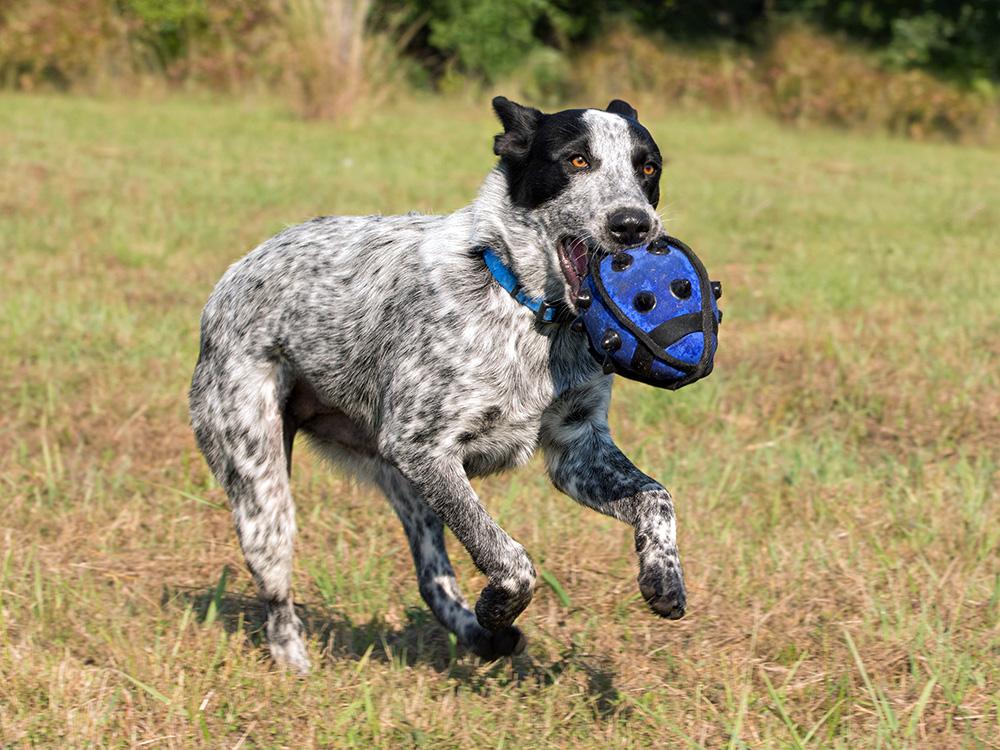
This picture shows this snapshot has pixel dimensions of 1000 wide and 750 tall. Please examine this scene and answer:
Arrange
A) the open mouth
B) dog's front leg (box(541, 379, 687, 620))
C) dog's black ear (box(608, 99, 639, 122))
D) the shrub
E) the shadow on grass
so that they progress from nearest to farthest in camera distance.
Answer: dog's front leg (box(541, 379, 687, 620)), the open mouth, the shadow on grass, dog's black ear (box(608, 99, 639, 122)), the shrub

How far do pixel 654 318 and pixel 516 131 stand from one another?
34.9 inches

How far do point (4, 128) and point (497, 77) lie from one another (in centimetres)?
1127

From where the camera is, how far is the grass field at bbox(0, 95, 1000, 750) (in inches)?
138

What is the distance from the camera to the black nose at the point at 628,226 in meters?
3.55

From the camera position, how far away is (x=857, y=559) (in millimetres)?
4500

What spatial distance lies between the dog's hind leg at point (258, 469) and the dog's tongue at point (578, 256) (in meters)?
1.06

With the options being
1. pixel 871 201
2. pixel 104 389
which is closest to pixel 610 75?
pixel 871 201

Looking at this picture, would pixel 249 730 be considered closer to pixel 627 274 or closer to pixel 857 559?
pixel 627 274

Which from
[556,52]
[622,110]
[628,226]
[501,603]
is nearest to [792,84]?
[556,52]

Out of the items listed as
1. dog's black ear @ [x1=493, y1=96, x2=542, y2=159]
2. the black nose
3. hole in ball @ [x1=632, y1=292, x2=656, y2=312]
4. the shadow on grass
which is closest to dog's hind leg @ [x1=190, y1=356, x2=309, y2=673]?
the shadow on grass

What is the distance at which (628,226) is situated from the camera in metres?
3.55

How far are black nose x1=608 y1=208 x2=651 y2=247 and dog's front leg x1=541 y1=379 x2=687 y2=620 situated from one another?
17.7 inches

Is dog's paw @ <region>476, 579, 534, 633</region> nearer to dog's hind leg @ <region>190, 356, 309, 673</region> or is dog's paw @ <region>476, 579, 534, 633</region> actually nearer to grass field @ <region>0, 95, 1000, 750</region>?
grass field @ <region>0, 95, 1000, 750</region>

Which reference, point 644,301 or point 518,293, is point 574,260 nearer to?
point 518,293
